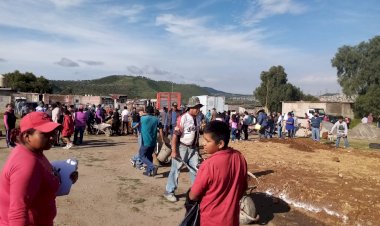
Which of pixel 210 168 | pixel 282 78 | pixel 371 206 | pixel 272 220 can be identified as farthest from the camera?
pixel 282 78

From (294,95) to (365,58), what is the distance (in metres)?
14.6

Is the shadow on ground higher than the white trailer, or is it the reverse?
the white trailer

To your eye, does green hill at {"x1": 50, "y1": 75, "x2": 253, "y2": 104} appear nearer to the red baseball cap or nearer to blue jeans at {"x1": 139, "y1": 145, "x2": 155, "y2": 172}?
blue jeans at {"x1": 139, "y1": 145, "x2": 155, "y2": 172}

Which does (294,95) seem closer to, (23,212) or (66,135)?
(66,135)

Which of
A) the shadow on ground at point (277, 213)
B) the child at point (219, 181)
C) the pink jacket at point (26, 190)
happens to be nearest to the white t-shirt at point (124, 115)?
the shadow on ground at point (277, 213)

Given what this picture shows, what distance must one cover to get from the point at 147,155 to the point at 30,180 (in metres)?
7.21

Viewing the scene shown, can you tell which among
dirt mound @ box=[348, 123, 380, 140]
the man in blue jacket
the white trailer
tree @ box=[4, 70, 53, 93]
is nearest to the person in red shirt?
the man in blue jacket

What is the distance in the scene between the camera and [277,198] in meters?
7.87

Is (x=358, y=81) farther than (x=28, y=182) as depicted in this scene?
Yes

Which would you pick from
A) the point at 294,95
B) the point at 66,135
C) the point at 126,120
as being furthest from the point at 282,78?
the point at 66,135

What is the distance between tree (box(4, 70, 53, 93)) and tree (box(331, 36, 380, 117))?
5230cm

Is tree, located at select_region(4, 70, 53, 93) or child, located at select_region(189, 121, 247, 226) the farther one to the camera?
tree, located at select_region(4, 70, 53, 93)

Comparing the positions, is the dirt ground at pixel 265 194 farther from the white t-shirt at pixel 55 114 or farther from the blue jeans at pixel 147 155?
the white t-shirt at pixel 55 114

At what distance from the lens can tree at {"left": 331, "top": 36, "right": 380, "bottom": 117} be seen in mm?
58803
